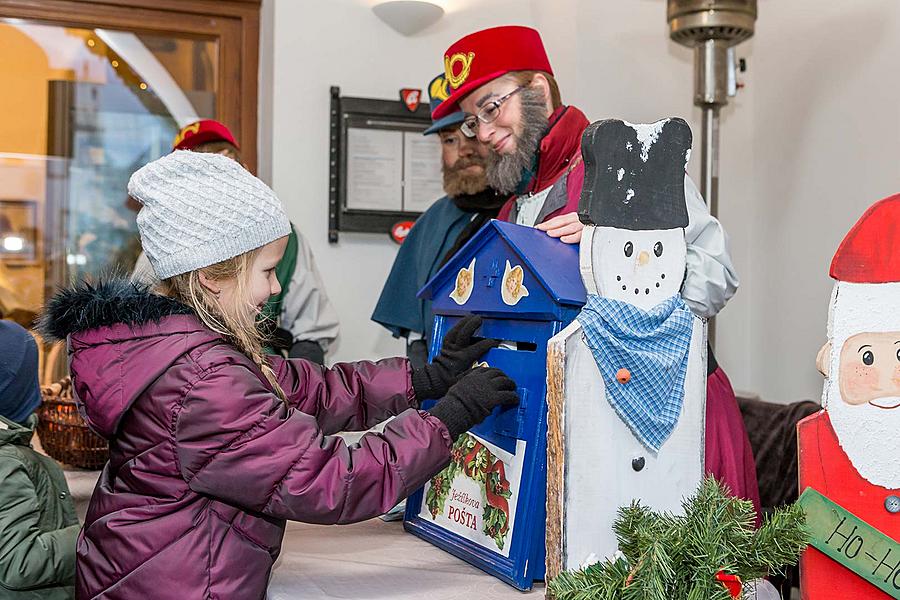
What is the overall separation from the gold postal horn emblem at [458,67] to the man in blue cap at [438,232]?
0.59 feet

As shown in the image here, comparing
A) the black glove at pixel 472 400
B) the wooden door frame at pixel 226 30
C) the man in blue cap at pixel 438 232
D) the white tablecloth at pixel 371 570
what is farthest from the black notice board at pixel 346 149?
the black glove at pixel 472 400

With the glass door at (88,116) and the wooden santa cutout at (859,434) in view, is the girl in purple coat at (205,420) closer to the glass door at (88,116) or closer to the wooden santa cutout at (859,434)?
the wooden santa cutout at (859,434)

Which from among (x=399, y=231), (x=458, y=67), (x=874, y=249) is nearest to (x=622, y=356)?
(x=874, y=249)

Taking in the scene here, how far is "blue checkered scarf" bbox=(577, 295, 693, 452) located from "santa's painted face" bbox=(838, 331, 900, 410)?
207mm

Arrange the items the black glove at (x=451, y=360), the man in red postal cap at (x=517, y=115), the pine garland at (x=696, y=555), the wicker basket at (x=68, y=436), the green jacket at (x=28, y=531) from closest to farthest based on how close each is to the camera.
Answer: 1. the pine garland at (x=696, y=555)
2. the black glove at (x=451, y=360)
3. the green jacket at (x=28, y=531)
4. the man in red postal cap at (x=517, y=115)
5. the wicker basket at (x=68, y=436)

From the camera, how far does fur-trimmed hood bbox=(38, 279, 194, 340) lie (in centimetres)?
124

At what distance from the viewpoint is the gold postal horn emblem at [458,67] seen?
6.14 feet

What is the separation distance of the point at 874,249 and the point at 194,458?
33.2 inches

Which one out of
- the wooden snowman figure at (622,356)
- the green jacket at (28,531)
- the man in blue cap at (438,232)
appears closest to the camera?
the wooden snowman figure at (622,356)

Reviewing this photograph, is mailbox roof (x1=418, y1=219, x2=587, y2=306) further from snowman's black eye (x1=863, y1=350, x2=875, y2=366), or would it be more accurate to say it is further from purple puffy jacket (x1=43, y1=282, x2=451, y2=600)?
snowman's black eye (x1=863, y1=350, x2=875, y2=366)

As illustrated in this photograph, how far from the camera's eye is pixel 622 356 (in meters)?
1.13

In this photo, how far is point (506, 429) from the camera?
4.28ft

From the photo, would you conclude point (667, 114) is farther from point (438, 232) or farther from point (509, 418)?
point (509, 418)

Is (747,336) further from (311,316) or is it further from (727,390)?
(727,390)
